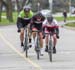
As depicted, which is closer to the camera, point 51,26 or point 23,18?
point 51,26

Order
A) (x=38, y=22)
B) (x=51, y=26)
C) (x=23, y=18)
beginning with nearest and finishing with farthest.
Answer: (x=51, y=26)
(x=38, y=22)
(x=23, y=18)

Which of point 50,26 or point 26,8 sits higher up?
point 26,8

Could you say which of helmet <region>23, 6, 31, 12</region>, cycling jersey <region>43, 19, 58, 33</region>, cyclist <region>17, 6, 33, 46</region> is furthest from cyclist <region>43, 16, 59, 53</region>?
cyclist <region>17, 6, 33, 46</region>

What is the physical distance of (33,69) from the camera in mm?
12578

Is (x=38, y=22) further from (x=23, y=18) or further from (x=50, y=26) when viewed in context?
(x=23, y=18)

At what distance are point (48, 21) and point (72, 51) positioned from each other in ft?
12.2

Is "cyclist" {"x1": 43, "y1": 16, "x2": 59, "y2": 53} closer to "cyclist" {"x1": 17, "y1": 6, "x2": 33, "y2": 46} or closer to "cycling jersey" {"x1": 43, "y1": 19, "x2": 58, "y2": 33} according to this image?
"cycling jersey" {"x1": 43, "y1": 19, "x2": 58, "y2": 33}

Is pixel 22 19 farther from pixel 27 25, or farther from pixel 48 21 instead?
pixel 48 21

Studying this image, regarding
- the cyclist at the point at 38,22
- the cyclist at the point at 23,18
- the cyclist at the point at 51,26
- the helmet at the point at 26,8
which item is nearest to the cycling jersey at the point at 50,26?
the cyclist at the point at 51,26

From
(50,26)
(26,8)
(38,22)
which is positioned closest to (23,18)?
(26,8)

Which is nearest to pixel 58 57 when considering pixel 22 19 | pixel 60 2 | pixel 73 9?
pixel 22 19

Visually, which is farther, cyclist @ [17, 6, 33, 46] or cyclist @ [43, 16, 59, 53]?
cyclist @ [17, 6, 33, 46]

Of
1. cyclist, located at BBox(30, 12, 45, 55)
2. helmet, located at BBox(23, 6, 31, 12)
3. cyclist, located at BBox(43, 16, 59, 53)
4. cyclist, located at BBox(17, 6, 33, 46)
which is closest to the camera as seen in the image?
cyclist, located at BBox(43, 16, 59, 53)

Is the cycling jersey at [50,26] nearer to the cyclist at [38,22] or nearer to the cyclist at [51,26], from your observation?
the cyclist at [51,26]
